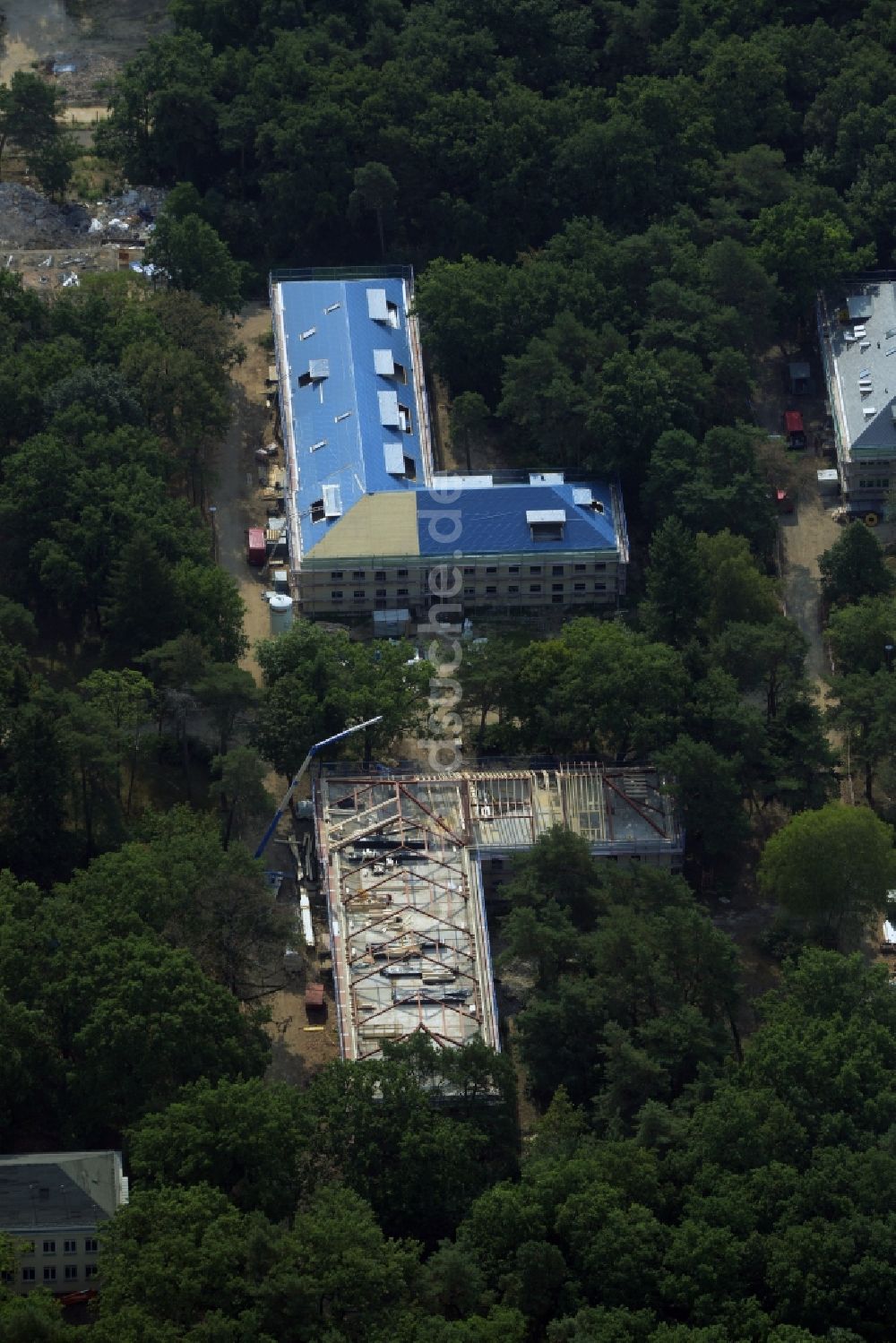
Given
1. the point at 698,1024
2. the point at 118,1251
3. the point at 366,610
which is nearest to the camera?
the point at 118,1251

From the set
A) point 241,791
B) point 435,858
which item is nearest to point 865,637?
point 435,858

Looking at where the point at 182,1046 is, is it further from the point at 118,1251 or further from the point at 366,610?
the point at 366,610

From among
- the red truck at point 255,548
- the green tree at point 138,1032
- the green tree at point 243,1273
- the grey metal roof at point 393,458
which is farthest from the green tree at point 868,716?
the green tree at point 243,1273

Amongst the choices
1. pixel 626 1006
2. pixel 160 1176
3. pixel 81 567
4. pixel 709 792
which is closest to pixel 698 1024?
pixel 626 1006

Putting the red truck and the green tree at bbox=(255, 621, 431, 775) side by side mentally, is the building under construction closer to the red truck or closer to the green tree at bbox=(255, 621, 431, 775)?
the green tree at bbox=(255, 621, 431, 775)

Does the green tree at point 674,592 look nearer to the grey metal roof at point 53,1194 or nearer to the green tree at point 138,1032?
the green tree at point 138,1032

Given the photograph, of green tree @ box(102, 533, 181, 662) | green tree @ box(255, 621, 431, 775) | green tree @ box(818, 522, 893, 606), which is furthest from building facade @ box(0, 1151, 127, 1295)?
green tree @ box(818, 522, 893, 606)

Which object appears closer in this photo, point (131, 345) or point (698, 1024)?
point (698, 1024)
